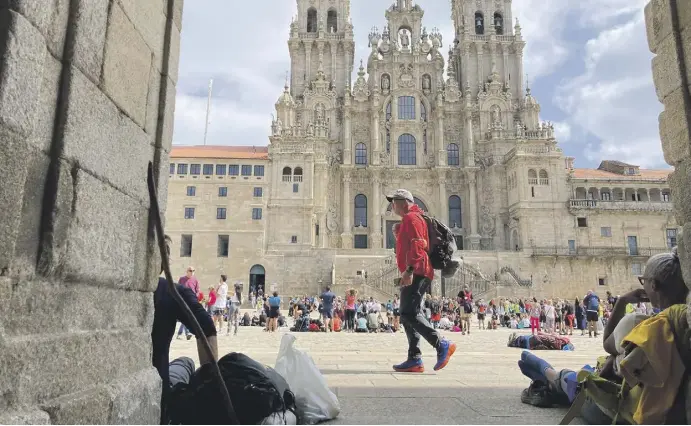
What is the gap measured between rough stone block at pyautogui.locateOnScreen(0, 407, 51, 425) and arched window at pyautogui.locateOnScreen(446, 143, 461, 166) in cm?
4200

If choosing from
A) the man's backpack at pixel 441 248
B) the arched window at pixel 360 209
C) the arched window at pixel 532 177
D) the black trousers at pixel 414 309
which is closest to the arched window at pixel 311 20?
the arched window at pixel 360 209

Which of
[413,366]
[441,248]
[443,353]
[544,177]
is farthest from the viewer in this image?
[544,177]

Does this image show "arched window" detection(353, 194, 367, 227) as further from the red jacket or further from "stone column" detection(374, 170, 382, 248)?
the red jacket

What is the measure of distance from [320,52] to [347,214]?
1491 cm

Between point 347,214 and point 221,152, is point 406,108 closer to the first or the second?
point 347,214

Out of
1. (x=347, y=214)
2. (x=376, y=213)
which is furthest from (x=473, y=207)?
(x=347, y=214)

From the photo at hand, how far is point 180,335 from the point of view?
12469mm

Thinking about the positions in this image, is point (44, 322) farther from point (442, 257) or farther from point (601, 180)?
point (601, 180)

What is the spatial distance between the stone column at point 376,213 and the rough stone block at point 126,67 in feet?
118

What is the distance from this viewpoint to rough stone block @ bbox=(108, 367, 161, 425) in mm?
2375

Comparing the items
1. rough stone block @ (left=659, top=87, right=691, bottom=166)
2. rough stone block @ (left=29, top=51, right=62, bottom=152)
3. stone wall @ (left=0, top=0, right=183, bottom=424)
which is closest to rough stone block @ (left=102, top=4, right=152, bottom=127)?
stone wall @ (left=0, top=0, right=183, bottom=424)

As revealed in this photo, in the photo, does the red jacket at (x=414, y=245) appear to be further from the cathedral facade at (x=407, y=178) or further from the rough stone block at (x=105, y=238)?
the cathedral facade at (x=407, y=178)

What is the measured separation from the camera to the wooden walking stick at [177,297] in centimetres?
262

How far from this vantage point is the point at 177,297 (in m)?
2.68
